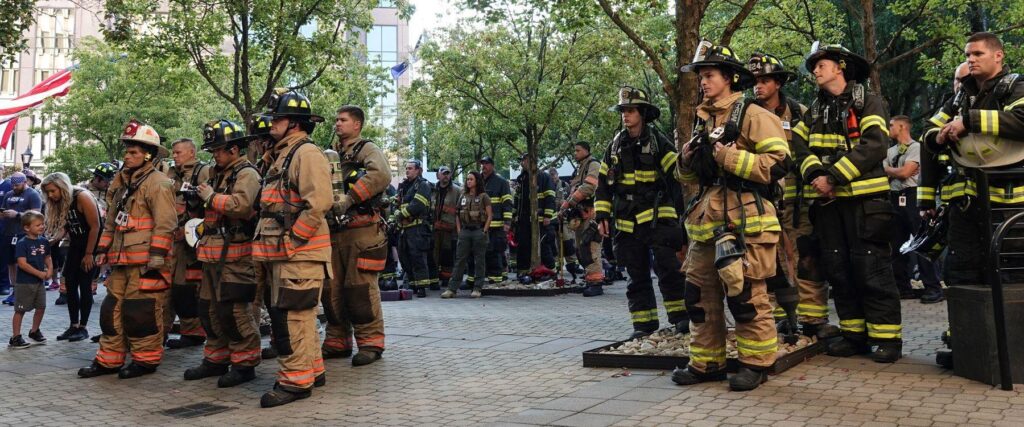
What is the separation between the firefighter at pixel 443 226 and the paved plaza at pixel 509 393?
254 inches

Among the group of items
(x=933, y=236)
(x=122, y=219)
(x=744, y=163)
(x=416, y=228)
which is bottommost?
(x=933, y=236)

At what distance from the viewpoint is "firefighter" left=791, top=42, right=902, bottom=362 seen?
6961 mm

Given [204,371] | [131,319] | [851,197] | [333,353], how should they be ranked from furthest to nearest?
[333,353] < [131,319] < [204,371] < [851,197]

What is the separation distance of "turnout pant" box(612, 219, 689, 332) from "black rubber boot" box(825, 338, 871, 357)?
1.32 metres

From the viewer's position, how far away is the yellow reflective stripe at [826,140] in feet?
23.8

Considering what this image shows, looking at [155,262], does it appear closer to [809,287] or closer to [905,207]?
[809,287]

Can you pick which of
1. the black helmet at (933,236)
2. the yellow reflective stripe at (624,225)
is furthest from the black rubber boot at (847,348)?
the yellow reflective stripe at (624,225)

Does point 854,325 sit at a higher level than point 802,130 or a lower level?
lower

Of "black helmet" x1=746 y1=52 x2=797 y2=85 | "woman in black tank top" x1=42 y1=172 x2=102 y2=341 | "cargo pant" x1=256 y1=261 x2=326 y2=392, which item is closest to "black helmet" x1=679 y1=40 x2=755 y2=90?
"black helmet" x1=746 y1=52 x2=797 y2=85

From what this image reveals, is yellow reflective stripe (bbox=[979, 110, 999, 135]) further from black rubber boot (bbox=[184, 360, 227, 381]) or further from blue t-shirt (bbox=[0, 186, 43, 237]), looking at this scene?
blue t-shirt (bbox=[0, 186, 43, 237])

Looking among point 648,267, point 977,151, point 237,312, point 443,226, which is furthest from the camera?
point 443,226

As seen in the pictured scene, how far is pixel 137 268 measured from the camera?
317 inches

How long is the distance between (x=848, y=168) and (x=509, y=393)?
9.97 feet

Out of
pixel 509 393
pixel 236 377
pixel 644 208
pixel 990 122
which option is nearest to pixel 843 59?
pixel 990 122
